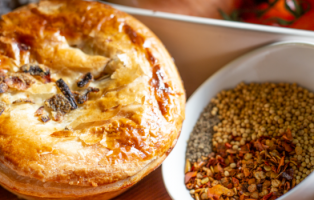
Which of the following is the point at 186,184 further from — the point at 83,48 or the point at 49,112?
the point at 83,48

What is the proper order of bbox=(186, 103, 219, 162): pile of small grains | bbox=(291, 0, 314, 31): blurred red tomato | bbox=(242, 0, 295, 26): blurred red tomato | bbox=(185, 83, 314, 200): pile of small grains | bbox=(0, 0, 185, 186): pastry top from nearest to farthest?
bbox=(0, 0, 185, 186): pastry top → bbox=(185, 83, 314, 200): pile of small grains → bbox=(186, 103, 219, 162): pile of small grains → bbox=(291, 0, 314, 31): blurred red tomato → bbox=(242, 0, 295, 26): blurred red tomato

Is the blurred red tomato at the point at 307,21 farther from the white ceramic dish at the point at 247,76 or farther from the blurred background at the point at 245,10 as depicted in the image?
the white ceramic dish at the point at 247,76

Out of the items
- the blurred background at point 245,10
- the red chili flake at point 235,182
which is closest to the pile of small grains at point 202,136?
the red chili flake at point 235,182

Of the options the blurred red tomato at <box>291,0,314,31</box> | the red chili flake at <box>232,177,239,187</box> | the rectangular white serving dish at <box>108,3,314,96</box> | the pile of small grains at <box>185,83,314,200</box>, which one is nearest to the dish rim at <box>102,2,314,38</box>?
the rectangular white serving dish at <box>108,3,314,96</box>

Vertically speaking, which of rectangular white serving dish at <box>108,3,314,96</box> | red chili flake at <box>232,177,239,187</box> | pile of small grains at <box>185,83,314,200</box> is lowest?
red chili flake at <box>232,177,239,187</box>

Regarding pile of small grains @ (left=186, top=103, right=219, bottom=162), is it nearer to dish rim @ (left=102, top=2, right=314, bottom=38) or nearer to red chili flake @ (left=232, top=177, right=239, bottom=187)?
red chili flake @ (left=232, top=177, right=239, bottom=187)

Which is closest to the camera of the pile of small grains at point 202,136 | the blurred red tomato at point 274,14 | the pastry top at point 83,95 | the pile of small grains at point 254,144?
the pastry top at point 83,95

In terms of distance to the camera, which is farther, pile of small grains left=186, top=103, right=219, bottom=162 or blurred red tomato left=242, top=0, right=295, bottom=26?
blurred red tomato left=242, top=0, right=295, bottom=26
